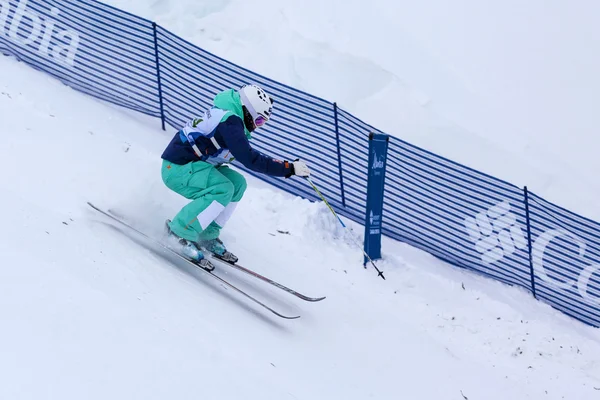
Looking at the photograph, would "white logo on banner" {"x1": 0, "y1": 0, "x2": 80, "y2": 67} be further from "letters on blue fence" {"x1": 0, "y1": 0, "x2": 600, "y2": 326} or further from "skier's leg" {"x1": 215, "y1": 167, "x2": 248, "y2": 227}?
"skier's leg" {"x1": 215, "y1": 167, "x2": 248, "y2": 227}

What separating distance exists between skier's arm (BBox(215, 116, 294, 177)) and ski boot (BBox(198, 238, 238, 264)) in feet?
3.10

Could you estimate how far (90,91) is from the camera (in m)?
9.62

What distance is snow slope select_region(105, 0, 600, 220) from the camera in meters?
10.2

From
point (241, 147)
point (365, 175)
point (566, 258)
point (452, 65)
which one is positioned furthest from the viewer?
point (452, 65)

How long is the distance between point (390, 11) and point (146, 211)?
25.6 ft

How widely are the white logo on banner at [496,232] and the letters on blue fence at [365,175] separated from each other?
0.01 metres

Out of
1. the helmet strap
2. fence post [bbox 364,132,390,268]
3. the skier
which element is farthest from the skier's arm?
fence post [bbox 364,132,390,268]

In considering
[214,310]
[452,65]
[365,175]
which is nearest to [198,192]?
[214,310]

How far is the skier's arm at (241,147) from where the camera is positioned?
18.1ft

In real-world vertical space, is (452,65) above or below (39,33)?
above

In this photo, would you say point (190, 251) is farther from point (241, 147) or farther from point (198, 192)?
point (241, 147)

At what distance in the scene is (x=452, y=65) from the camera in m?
11.6

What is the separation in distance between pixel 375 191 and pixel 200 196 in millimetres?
2023

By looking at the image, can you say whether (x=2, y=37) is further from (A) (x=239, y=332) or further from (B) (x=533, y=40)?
(B) (x=533, y=40)
